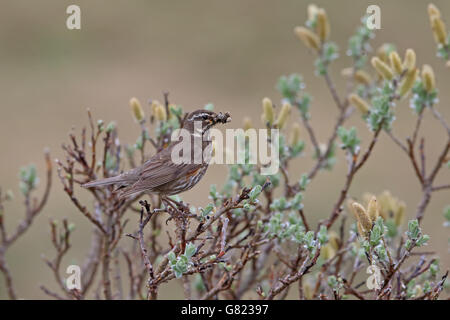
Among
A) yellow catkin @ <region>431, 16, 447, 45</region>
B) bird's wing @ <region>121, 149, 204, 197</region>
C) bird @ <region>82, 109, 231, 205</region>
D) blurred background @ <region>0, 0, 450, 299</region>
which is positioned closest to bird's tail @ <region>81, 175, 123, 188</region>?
bird @ <region>82, 109, 231, 205</region>

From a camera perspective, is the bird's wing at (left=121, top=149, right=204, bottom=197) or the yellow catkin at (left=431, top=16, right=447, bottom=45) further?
the yellow catkin at (left=431, top=16, right=447, bottom=45)

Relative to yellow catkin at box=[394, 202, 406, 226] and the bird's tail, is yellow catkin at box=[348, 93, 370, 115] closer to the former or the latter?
yellow catkin at box=[394, 202, 406, 226]

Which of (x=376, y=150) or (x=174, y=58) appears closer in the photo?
(x=376, y=150)

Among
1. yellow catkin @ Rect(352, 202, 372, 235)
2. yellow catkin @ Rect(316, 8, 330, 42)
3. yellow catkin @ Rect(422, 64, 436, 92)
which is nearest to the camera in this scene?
yellow catkin @ Rect(352, 202, 372, 235)

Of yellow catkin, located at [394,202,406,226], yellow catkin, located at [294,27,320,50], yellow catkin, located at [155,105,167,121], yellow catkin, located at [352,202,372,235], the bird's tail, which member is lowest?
yellow catkin, located at [394,202,406,226]

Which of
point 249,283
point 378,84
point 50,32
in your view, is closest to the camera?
point 249,283

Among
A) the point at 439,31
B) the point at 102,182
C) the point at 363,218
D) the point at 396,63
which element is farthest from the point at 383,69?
the point at 102,182
